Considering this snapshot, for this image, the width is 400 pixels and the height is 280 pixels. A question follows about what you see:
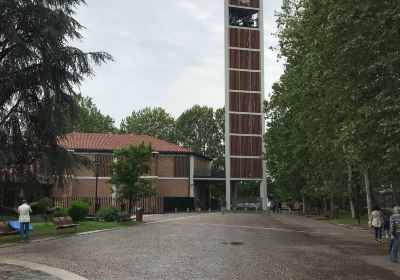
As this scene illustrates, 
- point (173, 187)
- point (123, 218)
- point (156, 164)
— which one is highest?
point (156, 164)

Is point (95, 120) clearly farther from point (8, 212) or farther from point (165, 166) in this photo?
point (8, 212)

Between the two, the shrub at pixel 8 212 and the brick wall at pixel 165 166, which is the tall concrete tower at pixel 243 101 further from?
the shrub at pixel 8 212

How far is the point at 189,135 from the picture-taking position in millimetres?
105312

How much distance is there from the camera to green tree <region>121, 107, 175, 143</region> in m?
101

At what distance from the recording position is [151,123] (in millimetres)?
101875

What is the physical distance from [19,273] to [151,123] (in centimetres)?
9037

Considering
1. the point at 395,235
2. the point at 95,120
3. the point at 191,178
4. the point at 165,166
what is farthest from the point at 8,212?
the point at 95,120

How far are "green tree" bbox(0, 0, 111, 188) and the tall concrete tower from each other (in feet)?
172

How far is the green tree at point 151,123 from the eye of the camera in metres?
101

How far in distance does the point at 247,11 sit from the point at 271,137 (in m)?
32.9

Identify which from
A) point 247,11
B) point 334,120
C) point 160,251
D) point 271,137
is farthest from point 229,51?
point 160,251

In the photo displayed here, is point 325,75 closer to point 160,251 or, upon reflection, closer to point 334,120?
point 334,120

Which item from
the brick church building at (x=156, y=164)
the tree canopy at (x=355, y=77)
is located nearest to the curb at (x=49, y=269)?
the tree canopy at (x=355, y=77)

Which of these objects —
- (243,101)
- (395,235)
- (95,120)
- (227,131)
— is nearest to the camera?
(395,235)
